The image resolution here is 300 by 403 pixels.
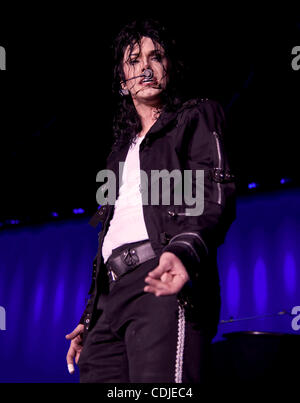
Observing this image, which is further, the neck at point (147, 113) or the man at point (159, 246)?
the neck at point (147, 113)

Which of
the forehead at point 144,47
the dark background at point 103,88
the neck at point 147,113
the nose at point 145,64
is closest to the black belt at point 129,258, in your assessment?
A: the neck at point 147,113

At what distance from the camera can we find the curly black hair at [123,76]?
1.55 m

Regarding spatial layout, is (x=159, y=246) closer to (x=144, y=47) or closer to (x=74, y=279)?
(x=144, y=47)

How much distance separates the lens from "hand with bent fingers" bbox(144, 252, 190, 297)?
86 centimetres

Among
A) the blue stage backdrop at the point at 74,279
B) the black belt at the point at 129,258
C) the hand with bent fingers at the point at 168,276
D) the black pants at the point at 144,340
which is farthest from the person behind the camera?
the blue stage backdrop at the point at 74,279

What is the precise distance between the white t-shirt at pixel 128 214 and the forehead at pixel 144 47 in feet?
1.32

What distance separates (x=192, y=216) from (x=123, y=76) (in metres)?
0.83

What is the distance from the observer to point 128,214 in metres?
1.29

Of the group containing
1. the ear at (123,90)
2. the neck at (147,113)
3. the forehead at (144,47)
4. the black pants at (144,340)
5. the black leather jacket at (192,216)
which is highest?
the forehead at (144,47)

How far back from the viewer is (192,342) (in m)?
1.00

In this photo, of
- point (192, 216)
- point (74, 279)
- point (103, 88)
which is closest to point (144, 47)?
point (192, 216)

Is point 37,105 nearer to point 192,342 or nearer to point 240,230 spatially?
point 240,230

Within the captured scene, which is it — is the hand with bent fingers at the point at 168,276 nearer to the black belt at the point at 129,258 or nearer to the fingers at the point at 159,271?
the fingers at the point at 159,271
